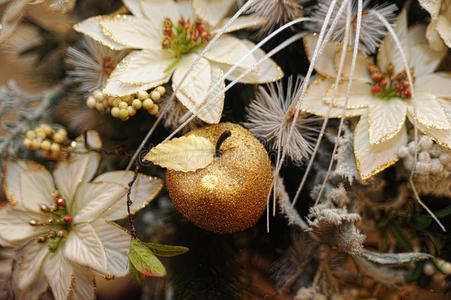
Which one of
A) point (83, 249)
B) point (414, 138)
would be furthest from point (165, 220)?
point (414, 138)

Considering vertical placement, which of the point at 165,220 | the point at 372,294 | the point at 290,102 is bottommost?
the point at 372,294

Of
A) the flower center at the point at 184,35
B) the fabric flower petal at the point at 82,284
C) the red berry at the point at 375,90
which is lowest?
the fabric flower petal at the point at 82,284

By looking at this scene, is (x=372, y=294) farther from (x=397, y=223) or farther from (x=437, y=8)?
(x=437, y=8)

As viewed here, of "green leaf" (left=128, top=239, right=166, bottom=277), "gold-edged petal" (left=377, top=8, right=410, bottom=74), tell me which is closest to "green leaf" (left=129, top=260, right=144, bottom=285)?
"green leaf" (left=128, top=239, right=166, bottom=277)

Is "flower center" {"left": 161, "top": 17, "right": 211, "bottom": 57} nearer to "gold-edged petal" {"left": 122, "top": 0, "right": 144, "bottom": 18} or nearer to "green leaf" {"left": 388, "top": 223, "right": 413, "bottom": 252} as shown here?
"gold-edged petal" {"left": 122, "top": 0, "right": 144, "bottom": 18}

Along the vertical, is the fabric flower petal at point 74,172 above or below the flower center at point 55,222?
above

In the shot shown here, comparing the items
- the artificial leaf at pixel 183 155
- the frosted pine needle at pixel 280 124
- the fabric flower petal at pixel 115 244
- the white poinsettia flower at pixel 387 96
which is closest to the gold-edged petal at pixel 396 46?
the white poinsettia flower at pixel 387 96

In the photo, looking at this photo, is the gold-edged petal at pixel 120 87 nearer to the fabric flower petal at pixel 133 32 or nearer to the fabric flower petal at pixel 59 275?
the fabric flower petal at pixel 133 32
